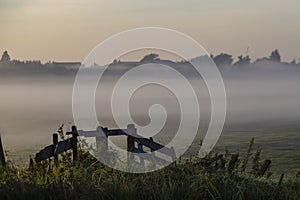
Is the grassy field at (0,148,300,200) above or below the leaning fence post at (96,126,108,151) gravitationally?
below

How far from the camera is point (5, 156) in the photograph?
42.8 ft

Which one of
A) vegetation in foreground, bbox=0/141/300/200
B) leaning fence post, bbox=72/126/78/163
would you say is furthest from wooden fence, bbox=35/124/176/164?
vegetation in foreground, bbox=0/141/300/200

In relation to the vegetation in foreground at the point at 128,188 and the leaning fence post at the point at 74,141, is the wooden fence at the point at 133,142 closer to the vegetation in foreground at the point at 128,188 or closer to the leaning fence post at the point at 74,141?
the leaning fence post at the point at 74,141

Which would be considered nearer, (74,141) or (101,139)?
(74,141)

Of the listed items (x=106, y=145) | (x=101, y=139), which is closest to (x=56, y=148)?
(x=106, y=145)

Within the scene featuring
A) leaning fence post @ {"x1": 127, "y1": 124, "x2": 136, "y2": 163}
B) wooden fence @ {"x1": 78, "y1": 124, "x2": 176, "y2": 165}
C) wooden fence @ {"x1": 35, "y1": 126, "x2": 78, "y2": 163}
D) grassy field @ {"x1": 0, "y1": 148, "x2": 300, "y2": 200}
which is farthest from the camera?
leaning fence post @ {"x1": 127, "y1": 124, "x2": 136, "y2": 163}

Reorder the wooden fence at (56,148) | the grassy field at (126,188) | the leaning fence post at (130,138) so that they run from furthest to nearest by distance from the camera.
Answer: the leaning fence post at (130,138)
the wooden fence at (56,148)
the grassy field at (126,188)

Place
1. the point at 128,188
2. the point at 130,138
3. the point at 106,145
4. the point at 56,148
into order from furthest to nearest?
the point at 130,138 < the point at 106,145 < the point at 56,148 < the point at 128,188

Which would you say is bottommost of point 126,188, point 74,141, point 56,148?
point 126,188

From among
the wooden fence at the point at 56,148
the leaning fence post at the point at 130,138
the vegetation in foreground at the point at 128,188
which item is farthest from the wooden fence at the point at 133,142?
the vegetation in foreground at the point at 128,188

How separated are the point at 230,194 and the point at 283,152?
6539cm

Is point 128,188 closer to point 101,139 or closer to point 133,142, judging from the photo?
point 101,139

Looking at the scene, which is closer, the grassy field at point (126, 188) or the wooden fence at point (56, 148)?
the grassy field at point (126, 188)

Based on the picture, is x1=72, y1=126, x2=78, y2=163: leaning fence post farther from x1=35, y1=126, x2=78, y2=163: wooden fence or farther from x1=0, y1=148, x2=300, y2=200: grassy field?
x1=0, y1=148, x2=300, y2=200: grassy field
